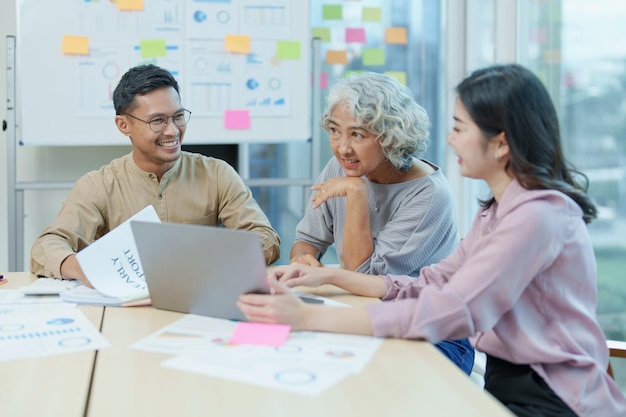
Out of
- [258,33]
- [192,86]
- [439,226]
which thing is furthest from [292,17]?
[439,226]

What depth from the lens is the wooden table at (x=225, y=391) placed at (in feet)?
3.10

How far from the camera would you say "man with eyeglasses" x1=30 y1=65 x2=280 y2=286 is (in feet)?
6.97

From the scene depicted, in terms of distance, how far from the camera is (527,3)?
3.01m

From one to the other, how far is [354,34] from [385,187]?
150 centimetres

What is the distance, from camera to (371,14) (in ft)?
10.8

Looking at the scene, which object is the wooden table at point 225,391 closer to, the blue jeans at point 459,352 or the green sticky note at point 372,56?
the blue jeans at point 459,352

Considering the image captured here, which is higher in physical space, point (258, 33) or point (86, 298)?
point (258, 33)

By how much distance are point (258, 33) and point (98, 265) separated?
5.25 ft

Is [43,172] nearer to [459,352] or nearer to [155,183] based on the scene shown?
[155,183]

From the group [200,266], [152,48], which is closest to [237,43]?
[152,48]

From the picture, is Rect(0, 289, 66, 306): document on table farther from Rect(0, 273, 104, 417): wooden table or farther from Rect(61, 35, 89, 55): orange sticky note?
Rect(61, 35, 89, 55): orange sticky note

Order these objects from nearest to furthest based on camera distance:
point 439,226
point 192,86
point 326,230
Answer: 1. point 439,226
2. point 326,230
3. point 192,86

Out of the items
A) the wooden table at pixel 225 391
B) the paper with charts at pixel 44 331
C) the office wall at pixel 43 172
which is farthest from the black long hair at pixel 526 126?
the office wall at pixel 43 172

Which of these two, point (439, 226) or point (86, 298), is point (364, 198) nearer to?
point (439, 226)
